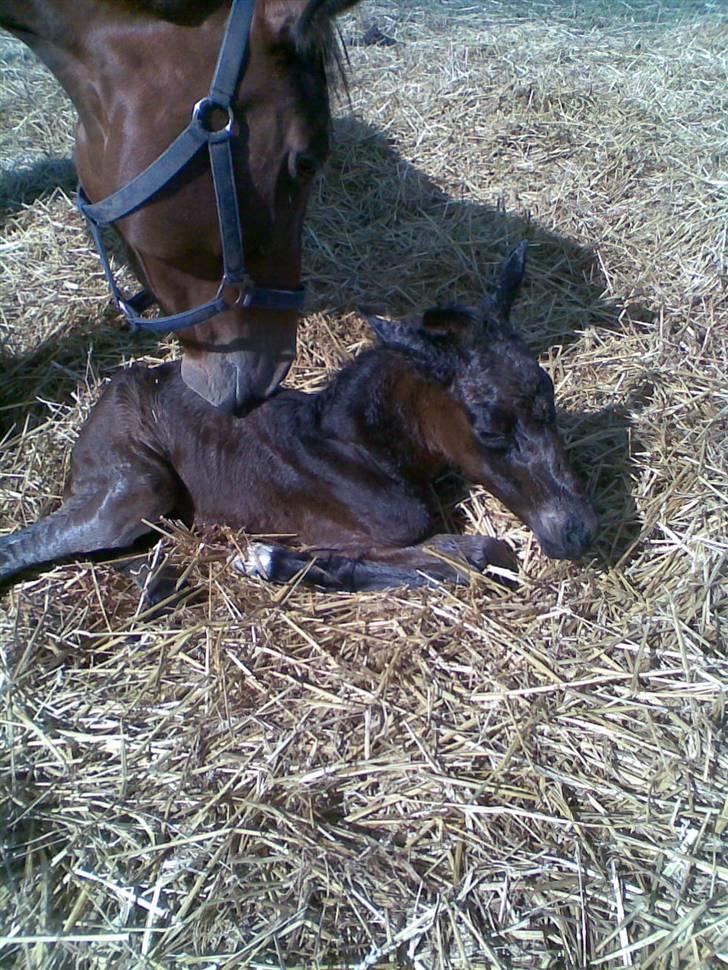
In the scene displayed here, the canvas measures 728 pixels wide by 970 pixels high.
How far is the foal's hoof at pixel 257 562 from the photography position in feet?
8.52

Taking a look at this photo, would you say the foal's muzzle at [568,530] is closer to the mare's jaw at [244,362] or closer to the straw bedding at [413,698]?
the straw bedding at [413,698]

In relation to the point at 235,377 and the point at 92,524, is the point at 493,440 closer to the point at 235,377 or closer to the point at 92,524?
the point at 235,377

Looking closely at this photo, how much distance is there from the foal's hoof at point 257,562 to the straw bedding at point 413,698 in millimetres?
65

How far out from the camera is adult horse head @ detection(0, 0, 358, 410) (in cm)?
185

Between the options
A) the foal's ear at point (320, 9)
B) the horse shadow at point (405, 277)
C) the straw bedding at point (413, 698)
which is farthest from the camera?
the horse shadow at point (405, 277)

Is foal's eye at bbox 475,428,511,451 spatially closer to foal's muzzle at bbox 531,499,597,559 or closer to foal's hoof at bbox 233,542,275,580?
foal's muzzle at bbox 531,499,597,559

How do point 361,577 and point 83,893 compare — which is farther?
point 361,577

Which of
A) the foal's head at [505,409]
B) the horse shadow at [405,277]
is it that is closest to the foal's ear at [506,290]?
the foal's head at [505,409]

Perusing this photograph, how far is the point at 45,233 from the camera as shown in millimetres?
4305

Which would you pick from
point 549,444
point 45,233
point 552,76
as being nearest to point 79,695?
point 549,444

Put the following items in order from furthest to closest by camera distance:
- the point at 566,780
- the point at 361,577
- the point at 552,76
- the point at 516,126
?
the point at 552,76 < the point at 516,126 < the point at 361,577 < the point at 566,780

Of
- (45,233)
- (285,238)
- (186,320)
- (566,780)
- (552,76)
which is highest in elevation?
(552,76)

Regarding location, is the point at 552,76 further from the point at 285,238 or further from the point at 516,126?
the point at 285,238

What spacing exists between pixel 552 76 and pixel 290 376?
3.35m
